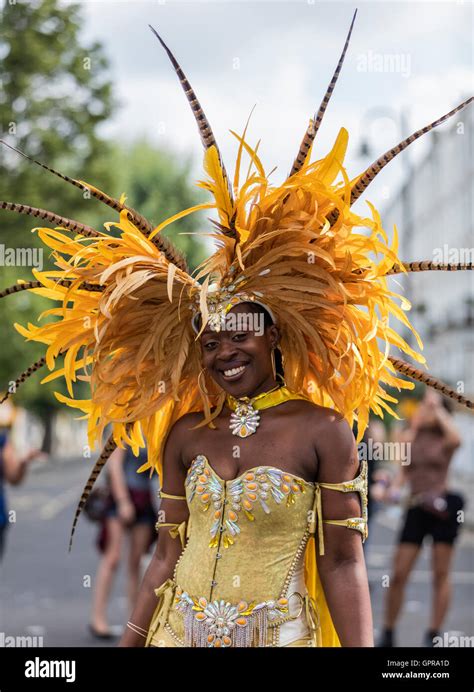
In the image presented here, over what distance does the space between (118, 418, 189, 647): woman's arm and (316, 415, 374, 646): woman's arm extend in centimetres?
49

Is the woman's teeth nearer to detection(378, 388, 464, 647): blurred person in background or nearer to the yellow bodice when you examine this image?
the yellow bodice

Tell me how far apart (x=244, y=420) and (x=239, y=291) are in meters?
0.41

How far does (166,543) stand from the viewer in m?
3.60

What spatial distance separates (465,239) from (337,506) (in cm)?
4879

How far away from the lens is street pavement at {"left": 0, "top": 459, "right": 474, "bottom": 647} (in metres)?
8.16

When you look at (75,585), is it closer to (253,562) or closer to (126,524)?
(126,524)

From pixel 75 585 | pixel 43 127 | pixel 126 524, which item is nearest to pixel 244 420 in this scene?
pixel 126 524

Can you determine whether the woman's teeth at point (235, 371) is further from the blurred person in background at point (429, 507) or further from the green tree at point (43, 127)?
the green tree at point (43, 127)

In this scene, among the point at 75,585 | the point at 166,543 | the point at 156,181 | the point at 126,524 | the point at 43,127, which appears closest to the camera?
the point at 166,543

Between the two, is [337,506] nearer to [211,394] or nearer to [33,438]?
[211,394]

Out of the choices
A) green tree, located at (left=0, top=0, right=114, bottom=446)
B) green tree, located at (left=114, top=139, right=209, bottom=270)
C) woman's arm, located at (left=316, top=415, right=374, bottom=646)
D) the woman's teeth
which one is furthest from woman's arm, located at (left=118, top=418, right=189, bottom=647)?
green tree, located at (left=114, top=139, right=209, bottom=270)

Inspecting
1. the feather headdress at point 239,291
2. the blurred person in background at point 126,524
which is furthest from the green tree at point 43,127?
the feather headdress at point 239,291

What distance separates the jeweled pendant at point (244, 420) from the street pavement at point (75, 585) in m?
1.89

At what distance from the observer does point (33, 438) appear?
57.2 meters
